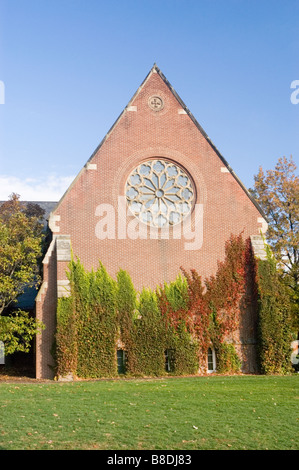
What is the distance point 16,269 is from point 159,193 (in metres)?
7.45

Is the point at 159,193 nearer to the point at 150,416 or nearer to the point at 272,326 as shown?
the point at 272,326

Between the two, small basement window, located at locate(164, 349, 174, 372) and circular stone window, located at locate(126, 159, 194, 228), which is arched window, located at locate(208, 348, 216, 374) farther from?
circular stone window, located at locate(126, 159, 194, 228)

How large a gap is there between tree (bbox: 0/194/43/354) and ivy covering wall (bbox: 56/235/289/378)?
205cm

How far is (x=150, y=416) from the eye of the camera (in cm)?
1253

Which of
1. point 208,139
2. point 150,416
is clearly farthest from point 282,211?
point 150,416

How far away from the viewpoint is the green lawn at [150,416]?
10.3 m

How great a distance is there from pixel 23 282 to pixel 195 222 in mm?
8166

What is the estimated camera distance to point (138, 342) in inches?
874

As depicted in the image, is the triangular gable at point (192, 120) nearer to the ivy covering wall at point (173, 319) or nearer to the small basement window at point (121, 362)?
the ivy covering wall at point (173, 319)

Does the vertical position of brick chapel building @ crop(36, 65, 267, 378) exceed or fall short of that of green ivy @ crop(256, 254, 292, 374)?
it exceeds it

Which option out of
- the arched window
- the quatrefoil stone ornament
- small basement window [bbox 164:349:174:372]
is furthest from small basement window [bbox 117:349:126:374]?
the quatrefoil stone ornament

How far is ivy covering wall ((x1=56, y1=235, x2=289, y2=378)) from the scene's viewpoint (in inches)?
854

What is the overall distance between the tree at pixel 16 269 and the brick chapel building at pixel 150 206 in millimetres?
900

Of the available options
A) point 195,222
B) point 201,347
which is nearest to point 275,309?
point 201,347
